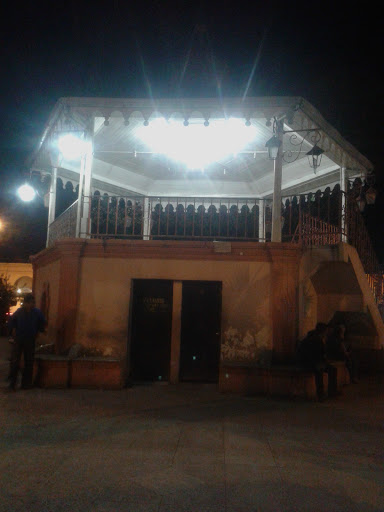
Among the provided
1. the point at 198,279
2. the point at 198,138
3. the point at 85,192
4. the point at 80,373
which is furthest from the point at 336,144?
the point at 80,373

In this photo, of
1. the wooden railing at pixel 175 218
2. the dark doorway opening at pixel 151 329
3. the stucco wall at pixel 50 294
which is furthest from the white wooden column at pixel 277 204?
the stucco wall at pixel 50 294

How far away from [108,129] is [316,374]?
6045mm

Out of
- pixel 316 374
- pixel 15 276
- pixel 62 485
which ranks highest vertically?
pixel 15 276

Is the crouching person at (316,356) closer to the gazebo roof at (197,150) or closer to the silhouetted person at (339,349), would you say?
the silhouetted person at (339,349)

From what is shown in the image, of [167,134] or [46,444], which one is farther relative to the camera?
[167,134]

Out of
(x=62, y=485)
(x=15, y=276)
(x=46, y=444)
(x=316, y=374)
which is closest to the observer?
(x=62, y=485)

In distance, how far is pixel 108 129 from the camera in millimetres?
10094

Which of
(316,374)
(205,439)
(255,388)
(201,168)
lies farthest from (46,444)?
(201,168)

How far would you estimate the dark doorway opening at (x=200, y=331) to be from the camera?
899 centimetres

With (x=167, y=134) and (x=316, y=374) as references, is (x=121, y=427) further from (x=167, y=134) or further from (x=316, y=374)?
(x=167, y=134)

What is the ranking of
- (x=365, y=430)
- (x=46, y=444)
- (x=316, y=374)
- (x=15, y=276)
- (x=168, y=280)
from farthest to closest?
(x=15, y=276)
(x=168, y=280)
(x=316, y=374)
(x=365, y=430)
(x=46, y=444)

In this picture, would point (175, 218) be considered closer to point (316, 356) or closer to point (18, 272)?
point (316, 356)

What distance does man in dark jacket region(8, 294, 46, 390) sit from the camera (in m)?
8.09

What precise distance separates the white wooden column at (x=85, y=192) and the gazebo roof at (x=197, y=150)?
0.25 m
